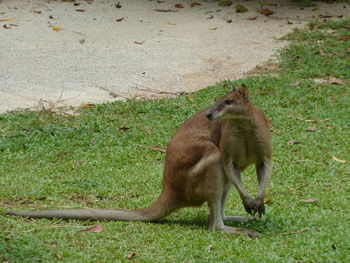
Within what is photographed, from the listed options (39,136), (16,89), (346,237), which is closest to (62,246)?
(346,237)

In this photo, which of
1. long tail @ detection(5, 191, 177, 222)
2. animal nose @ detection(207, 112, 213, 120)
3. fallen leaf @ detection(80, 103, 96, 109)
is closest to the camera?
animal nose @ detection(207, 112, 213, 120)

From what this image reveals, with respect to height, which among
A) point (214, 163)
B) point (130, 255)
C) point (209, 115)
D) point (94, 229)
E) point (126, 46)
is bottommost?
point (126, 46)

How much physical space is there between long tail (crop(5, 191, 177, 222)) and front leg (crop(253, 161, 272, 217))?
69 centimetres

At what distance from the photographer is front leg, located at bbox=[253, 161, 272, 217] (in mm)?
5441

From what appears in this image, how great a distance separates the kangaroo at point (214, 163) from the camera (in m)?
5.45

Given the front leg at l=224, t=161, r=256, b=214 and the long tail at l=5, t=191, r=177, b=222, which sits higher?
the front leg at l=224, t=161, r=256, b=214

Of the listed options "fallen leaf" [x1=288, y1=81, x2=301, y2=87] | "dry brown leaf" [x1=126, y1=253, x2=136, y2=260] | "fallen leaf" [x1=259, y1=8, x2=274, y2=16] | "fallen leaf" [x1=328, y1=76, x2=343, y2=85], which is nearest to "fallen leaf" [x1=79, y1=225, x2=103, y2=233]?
"dry brown leaf" [x1=126, y1=253, x2=136, y2=260]

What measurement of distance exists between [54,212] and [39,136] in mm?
2888

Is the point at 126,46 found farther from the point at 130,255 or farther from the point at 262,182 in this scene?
the point at 130,255

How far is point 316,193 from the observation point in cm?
643

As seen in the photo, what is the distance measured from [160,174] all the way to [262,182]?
1844 millimetres

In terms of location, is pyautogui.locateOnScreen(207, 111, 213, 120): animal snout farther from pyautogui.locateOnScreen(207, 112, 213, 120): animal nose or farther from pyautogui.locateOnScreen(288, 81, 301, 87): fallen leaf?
pyautogui.locateOnScreen(288, 81, 301, 87): fallen leaf

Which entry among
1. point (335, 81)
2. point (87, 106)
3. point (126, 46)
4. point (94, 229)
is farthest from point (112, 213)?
point (126, 46)

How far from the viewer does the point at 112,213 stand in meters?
5.69
